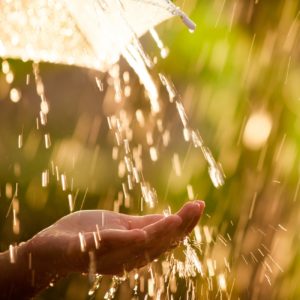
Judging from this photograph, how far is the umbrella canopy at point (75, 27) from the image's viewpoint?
6.18 ft

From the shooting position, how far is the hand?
4.13 ft

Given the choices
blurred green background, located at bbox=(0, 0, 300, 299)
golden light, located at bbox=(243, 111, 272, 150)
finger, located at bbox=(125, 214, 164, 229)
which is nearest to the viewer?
finger, located at bbox=(125, 214, 164, 229)

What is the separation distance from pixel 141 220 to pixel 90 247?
0.85 feet

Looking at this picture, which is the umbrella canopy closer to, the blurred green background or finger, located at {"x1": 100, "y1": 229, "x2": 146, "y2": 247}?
finger, located at {"x1": 100, "y1": 229, "x2": 146, "y2": 247}

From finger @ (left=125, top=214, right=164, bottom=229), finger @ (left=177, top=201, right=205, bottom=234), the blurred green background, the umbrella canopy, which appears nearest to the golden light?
the blurred green background

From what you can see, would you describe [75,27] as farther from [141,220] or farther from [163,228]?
[163,228]

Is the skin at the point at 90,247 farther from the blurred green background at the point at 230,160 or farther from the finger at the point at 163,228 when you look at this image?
the blurred green background at the point at 230,160

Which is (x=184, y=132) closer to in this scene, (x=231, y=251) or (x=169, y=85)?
(x=169, y=85)

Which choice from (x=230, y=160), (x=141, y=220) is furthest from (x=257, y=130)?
(x=141, y=220)

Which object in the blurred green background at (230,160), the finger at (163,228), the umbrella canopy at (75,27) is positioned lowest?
the blurred green background at (230,160)

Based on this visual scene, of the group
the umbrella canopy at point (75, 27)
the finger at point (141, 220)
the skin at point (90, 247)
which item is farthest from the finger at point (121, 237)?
the umbrella canopy at point (75, 27)

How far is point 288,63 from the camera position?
521 cm

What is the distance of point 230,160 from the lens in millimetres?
5348

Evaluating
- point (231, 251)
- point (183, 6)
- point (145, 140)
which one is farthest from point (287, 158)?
point (145, 140)
